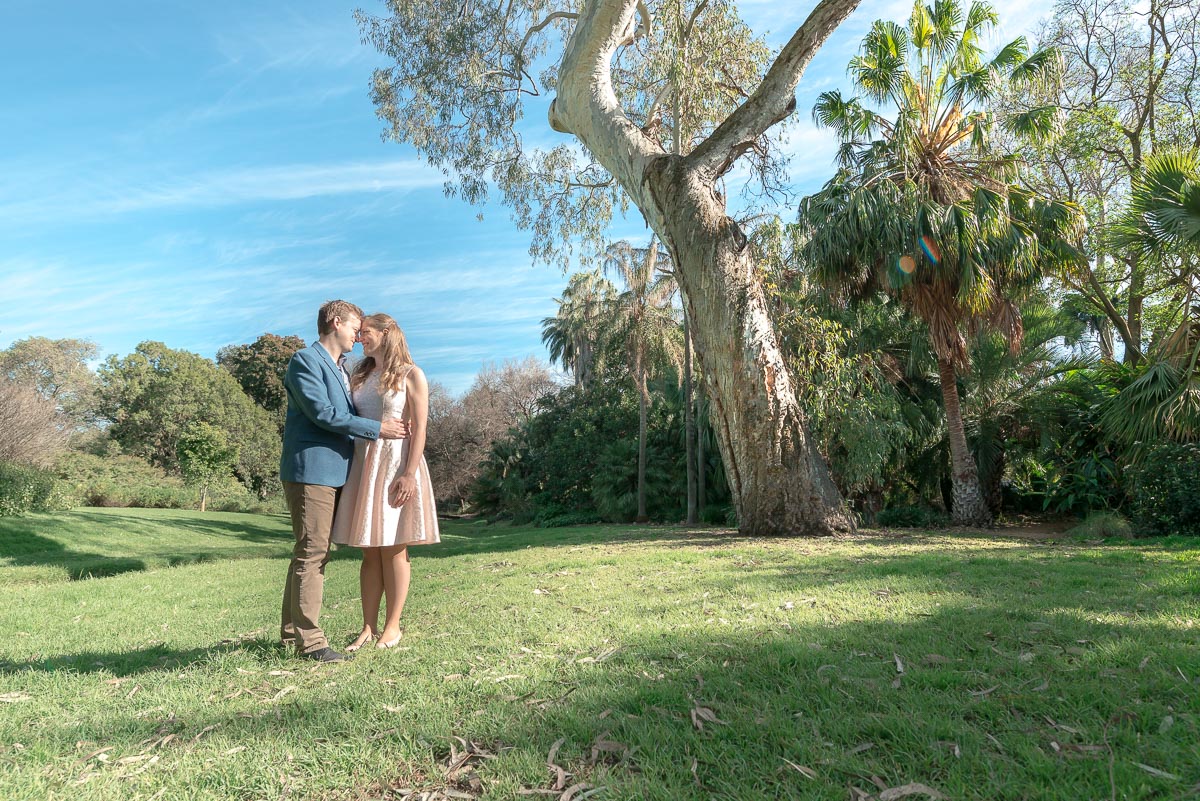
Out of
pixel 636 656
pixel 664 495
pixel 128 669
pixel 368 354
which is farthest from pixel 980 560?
pixel 664 495

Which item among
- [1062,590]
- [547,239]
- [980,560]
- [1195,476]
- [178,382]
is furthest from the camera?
[178,382]

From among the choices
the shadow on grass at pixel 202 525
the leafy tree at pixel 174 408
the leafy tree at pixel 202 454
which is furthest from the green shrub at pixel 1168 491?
the leafy tree at pixel 174 408

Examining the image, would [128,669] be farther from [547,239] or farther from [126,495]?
[126,495]

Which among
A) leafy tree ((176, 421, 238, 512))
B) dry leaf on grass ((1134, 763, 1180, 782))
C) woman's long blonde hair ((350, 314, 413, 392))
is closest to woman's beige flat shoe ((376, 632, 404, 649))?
woman's long blonde hair ((350, 314, 413, 392))

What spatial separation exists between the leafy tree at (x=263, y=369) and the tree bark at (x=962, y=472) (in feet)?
141

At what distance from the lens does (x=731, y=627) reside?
4090 mm

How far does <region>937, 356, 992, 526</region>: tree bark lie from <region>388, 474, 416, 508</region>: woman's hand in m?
12.6

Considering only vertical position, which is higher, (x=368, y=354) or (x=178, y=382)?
(x=178, y=382)

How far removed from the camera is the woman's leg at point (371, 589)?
4246 mm

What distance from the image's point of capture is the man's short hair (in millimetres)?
4191

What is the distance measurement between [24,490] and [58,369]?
102 feet

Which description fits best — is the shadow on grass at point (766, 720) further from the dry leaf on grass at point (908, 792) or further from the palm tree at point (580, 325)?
the palm tree at point (580, 325)

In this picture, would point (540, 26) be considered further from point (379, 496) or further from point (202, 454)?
point (202, 454)

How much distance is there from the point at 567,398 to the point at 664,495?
8.42 meters
